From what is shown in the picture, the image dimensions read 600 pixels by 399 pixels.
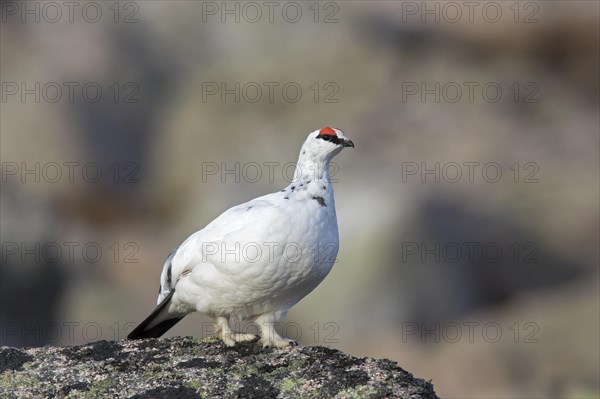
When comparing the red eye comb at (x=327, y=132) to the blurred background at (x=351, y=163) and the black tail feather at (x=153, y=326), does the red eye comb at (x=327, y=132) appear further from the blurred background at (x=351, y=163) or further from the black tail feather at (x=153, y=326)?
the blurred background at (x=351, y=163)

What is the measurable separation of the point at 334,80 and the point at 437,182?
299 cm

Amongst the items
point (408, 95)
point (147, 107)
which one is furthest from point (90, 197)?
point (408, 95)

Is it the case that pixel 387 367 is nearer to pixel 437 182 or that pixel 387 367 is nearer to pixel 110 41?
pixel 437 182

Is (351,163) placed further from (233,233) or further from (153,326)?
(233,233)

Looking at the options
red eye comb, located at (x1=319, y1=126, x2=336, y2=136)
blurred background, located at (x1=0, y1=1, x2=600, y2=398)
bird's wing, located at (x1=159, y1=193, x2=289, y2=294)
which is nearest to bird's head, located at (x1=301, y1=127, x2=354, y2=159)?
red eye comb, located at (x1=319, y1=126, x2=336, y2=136)

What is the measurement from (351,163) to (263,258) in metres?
8.26

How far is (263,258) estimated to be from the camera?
175 inches

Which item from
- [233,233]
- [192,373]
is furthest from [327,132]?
[192,373]

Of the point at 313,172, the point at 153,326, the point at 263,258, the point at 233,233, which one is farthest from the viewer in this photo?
the point at 153,326

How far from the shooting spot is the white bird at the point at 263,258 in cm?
449

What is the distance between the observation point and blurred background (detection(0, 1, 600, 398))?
441 inches

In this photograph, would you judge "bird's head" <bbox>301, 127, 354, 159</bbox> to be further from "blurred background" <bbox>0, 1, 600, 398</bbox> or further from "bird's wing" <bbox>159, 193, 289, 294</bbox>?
"blurred background" <bbox>0, 1, 600, 398</bbox>

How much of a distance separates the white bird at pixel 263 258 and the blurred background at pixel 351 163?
509 centimetres

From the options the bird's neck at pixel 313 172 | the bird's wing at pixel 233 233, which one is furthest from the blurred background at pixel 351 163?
the bird's wing at pixel 233 233
